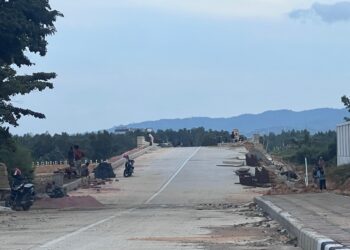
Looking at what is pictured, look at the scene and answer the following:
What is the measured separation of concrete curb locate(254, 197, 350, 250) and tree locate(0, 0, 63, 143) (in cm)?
1386

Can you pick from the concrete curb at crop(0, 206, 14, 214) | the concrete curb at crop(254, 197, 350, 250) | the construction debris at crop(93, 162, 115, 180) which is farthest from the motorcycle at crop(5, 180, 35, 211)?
the construction debris at crop(93, 162, 115, 180)

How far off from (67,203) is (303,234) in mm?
20901

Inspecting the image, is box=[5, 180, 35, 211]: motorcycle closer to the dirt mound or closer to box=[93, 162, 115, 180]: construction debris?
the dirt mound

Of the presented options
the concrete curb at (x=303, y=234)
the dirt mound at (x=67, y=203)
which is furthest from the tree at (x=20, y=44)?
the concrete curb at (x=303, y=234)

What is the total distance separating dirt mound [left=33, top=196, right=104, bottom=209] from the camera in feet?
120

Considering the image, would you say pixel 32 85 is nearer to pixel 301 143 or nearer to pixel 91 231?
pixel 91 231

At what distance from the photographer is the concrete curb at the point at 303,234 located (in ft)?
48.8

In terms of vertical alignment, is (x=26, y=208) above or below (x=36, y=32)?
below

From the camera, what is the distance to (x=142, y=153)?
89188 mm

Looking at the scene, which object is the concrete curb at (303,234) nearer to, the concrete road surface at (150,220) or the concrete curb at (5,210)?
the concrete road surface at (150,220)

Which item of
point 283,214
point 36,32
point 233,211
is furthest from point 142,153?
point 283,214

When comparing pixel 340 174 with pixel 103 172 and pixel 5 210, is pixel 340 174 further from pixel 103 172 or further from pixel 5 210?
pixel 5 210

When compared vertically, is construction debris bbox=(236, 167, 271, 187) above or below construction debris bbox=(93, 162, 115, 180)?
below

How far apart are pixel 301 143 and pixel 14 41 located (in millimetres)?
60071
